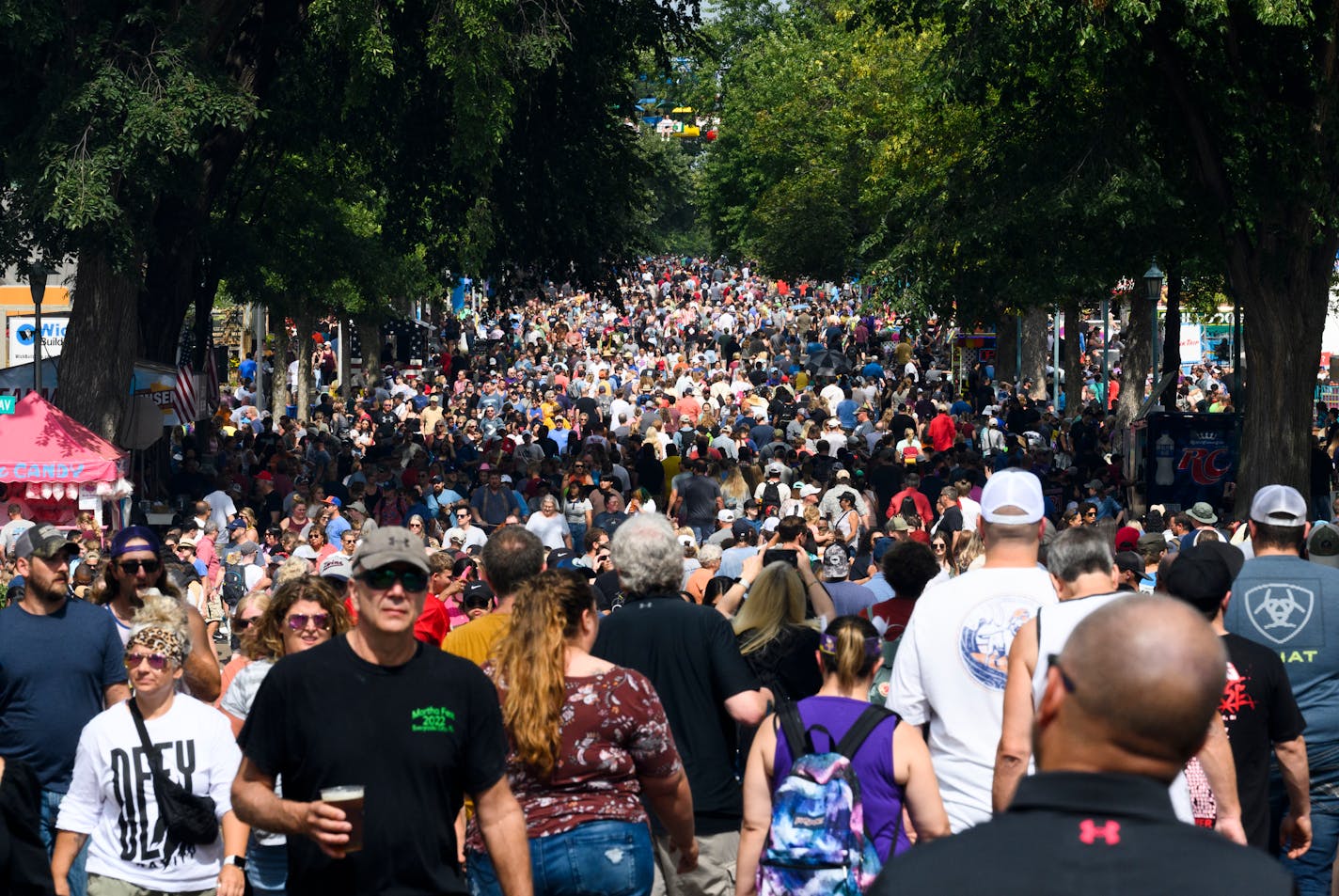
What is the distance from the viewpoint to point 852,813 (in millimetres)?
5000

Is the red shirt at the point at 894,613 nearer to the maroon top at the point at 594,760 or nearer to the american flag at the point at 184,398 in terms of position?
the maroon top at the point at 594,760

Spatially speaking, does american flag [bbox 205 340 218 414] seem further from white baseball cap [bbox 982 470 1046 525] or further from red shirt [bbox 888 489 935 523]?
white baseball cap [bbox 982 470 1046 525]

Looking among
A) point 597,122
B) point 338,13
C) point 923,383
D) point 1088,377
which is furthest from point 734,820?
point 1088,377

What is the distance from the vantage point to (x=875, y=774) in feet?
16.9

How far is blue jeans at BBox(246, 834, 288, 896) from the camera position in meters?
5.97

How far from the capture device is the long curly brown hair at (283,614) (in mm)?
6352

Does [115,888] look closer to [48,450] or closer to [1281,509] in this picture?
[1281,509]

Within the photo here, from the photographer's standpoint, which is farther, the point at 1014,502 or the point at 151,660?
the point at 151,660

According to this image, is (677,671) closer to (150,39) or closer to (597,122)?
(150,39)

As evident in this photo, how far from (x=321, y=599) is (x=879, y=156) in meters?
36.9

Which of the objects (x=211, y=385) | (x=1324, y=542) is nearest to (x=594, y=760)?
(x=1324, y=542)

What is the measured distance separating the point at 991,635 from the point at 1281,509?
1.62 meters

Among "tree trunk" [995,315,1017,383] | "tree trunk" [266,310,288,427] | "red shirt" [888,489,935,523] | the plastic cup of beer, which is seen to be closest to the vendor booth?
"red shirt" [888,489,935,523]

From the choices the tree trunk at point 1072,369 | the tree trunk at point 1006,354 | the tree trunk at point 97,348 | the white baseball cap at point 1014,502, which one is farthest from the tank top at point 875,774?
the tree trunk at point 1006,354
